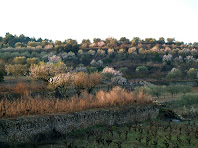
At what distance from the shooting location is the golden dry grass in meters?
15.2

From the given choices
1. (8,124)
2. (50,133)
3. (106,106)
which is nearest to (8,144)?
(8,124)

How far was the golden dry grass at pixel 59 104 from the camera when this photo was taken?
15.2 metres

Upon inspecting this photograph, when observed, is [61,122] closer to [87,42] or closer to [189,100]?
[189,100]

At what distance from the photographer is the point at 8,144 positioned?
12.6m

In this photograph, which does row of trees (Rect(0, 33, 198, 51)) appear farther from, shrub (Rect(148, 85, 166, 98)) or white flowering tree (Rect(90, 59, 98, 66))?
shrub (Rect(148, 85, 166, 98))

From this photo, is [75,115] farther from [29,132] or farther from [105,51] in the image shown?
[105,51]

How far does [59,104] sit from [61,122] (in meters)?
2.20

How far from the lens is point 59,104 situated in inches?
700

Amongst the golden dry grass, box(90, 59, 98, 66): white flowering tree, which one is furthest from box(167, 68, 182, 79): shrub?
the golden dry grass

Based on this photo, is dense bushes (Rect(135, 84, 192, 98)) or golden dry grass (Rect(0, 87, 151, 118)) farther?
dense bushes (Rect(135, 84, 192, 98))

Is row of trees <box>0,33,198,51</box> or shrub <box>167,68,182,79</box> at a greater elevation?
row of trees <box>0,33,198,51</box>

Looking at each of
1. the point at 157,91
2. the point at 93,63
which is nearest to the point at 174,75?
the point at 157,91

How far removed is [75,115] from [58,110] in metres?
1.35

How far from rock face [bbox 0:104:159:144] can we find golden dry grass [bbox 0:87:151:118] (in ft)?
3.30
